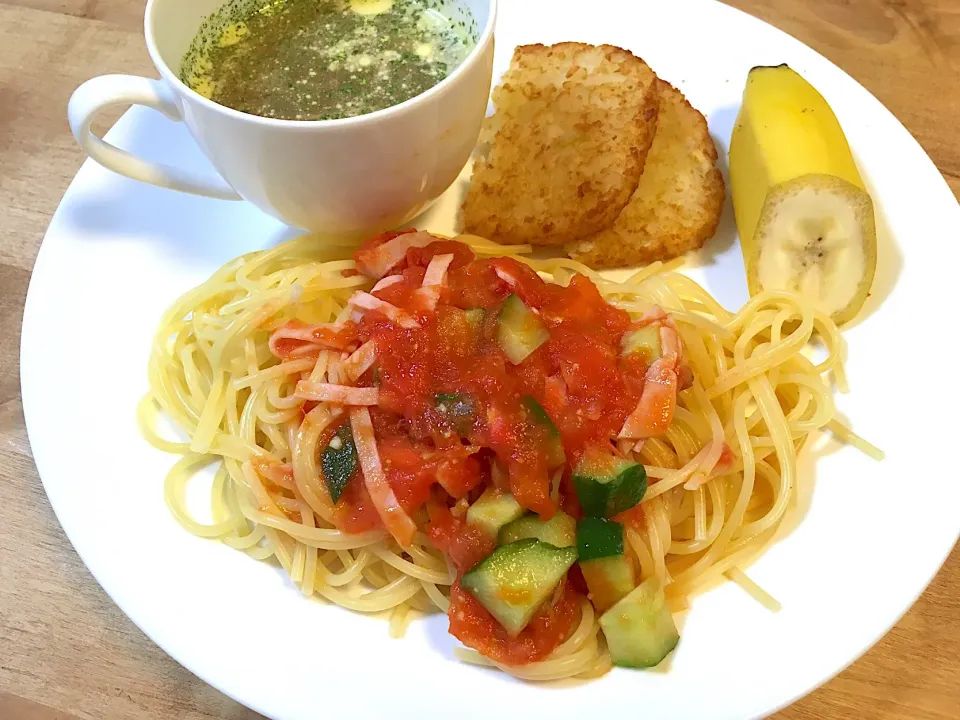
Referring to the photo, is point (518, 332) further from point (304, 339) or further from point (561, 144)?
point (561, 144)

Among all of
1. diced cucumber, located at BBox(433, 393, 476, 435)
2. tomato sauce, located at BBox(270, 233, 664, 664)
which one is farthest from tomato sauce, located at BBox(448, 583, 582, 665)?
diced cucumber, located at BBox(433, 393, 476, 435)

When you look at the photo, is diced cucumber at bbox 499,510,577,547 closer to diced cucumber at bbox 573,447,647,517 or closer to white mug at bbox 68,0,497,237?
diced cucumber at bbox 573,447,647,517

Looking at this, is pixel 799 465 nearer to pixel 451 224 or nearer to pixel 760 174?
pixel 760 174

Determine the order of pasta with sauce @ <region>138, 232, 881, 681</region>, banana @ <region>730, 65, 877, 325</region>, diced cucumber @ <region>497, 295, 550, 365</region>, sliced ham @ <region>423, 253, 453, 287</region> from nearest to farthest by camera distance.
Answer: pasta with sauce @ <region>138, 232, 881, 681</region> → diced cucumber @ <region>497, 295, 550, 365</region> → sliced ham @ <region>423, 253, 453, 287</region> → banana @ <region>730, 65, 877, 325</region>

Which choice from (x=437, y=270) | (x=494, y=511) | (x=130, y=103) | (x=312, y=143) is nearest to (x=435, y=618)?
(x=494, y=511)

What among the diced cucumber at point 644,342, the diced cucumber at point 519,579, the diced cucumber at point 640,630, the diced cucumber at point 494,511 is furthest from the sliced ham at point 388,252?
the diced cucumber at point 640,630

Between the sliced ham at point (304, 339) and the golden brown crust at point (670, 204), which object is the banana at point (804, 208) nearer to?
the golden brown crust at point (670, 204)
